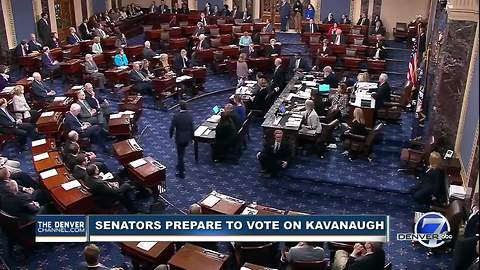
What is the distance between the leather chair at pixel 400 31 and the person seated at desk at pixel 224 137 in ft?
37.8

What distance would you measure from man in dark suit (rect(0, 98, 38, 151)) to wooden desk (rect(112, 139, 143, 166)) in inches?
97.3

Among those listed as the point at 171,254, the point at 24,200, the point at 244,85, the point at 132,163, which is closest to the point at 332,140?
the point at 244,85

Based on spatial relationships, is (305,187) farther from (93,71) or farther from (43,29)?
(43,29)

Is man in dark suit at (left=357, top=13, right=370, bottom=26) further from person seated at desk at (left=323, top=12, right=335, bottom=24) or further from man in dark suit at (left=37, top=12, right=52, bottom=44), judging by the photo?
man in dark suit at (left=37, top=12, right=52, bottom=44)

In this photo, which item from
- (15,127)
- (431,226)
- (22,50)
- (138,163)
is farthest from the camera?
(22,50)

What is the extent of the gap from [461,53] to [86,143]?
24.4 feet

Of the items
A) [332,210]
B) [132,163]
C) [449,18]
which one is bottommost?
[332,210]

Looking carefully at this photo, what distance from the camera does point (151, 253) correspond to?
7004mm

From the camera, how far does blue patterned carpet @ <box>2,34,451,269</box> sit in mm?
8195

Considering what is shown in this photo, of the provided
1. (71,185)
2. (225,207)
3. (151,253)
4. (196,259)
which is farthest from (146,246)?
(71,185)

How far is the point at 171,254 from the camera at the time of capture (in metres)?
7.25

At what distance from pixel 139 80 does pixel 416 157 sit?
7.31 metres

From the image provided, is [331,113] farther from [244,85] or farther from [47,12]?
[47,12]

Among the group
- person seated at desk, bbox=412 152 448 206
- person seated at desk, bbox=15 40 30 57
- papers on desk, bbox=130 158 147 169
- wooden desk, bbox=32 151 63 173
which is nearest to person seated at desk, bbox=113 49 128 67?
person seated at desk, bbox=15 40 30 57
